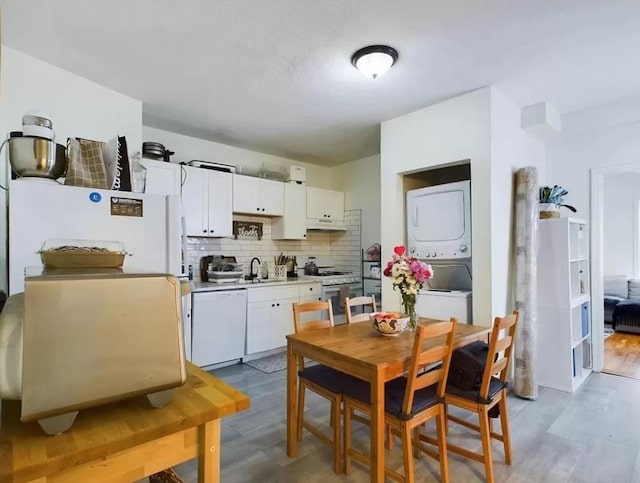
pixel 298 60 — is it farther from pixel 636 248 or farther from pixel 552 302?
pixel 636 248

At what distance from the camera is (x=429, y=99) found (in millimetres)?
3102

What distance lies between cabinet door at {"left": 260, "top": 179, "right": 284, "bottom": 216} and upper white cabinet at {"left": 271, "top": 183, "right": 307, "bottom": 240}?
80mm

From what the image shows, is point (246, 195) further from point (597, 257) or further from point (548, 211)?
point (597, 257)

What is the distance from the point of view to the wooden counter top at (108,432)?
2.17 feet

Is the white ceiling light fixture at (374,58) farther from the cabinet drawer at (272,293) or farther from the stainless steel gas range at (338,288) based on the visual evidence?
the stainless steel gas range at (338,288)

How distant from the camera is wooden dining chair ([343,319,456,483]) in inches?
64.7

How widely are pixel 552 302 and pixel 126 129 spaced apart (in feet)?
13.5

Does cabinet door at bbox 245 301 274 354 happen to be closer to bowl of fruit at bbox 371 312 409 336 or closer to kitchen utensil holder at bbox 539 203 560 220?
bowl of fruit at bbox 371 312 409 336

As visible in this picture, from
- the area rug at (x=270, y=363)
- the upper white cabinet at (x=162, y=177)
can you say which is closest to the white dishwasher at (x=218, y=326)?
the area rug at (x=270, y=363)

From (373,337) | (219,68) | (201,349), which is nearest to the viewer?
(373,337)

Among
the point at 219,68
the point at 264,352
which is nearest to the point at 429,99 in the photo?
the point at 219,68

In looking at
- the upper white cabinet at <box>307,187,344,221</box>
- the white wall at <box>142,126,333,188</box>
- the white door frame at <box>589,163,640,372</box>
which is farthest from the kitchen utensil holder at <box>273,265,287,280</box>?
the white door frame at <box>589,163,640,372</box>

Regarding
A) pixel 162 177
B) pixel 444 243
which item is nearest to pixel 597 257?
pixel 444 243

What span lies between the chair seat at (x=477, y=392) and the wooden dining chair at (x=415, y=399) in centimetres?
14
